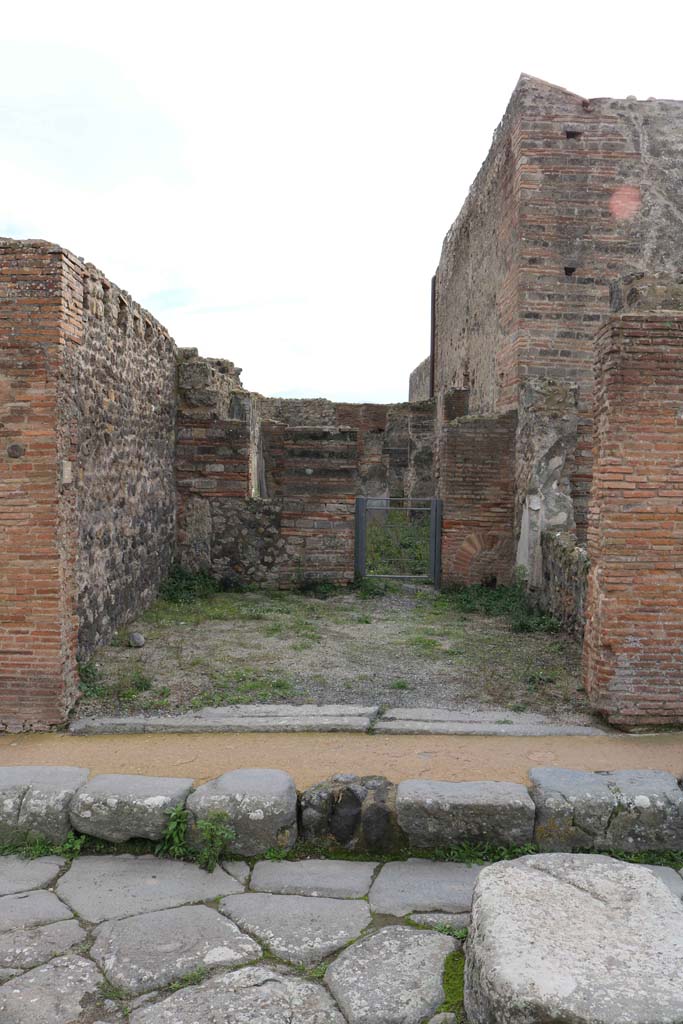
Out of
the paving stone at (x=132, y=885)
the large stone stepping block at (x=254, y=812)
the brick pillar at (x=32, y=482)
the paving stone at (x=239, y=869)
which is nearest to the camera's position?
the paving stone at (x=132, y=885)

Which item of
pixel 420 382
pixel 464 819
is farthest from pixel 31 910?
pixel 420 382

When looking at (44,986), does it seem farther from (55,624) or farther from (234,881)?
(55,624)

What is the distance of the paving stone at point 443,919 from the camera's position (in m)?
3.39

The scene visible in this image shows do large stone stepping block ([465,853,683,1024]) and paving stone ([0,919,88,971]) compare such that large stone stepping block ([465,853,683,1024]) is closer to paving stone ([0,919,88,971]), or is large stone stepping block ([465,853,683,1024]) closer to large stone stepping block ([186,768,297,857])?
large stone stepping block ([186,768,297,857])

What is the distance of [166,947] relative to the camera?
3207 millimetres

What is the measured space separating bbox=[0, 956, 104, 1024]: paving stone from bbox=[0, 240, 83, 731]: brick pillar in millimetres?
2381

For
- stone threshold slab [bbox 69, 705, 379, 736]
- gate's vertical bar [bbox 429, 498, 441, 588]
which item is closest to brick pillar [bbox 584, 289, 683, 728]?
stone threshold slab [bbox 69, 705, 379, 736]

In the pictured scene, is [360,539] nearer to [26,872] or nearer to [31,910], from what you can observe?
[26,872]

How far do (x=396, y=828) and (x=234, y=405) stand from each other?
740 cm

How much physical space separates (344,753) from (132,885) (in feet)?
4.99

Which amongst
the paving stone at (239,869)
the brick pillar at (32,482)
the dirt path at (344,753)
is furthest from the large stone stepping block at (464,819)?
the brick pillar at (32,482)

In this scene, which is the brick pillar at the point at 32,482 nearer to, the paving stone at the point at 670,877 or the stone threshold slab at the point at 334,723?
the stone threshold slab at the point at 334,723

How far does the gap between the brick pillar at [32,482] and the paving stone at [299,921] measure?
7.71 ft

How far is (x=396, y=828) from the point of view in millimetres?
4055
